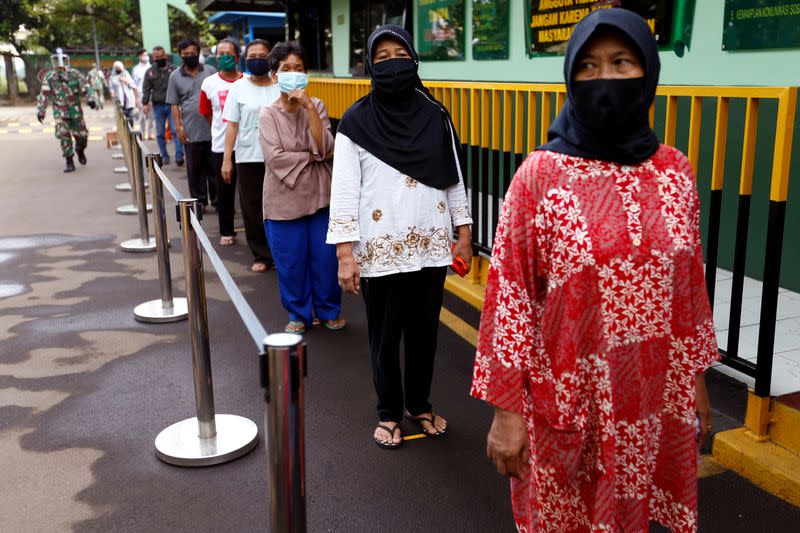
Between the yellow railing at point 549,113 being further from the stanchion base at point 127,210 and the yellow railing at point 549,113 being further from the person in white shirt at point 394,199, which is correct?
Result: the stanchion base at point 127,210

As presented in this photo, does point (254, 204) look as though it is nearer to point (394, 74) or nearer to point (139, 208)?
point (139, 208)

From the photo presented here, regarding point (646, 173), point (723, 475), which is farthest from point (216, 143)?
point (646, 173)

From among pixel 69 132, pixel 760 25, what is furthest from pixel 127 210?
pixel 760 25

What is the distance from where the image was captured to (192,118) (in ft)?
29.2

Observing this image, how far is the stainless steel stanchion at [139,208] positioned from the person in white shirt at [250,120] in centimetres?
98

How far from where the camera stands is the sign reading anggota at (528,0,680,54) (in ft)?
20.2

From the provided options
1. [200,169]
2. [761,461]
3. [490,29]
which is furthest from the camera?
[200,169]

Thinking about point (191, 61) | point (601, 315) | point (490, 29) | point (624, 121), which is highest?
point (490, 29)

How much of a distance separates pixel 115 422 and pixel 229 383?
688 millimetres

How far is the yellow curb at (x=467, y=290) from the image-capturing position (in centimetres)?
586

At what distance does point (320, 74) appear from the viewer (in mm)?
16312

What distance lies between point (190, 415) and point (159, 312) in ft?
6.05

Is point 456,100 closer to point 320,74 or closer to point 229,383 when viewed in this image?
point 229,383

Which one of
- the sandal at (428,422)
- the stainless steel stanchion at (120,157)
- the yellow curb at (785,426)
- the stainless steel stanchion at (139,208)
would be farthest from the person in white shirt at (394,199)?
the stainless steel stanchion at (120,157)
